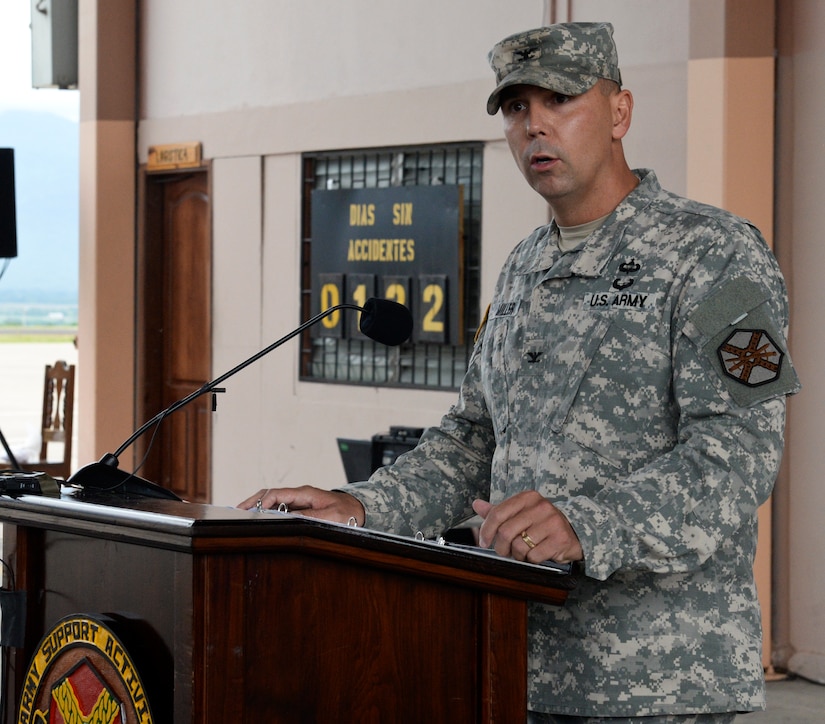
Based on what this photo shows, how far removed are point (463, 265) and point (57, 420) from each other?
129 inches

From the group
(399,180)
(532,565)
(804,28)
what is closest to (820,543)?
(804,28)

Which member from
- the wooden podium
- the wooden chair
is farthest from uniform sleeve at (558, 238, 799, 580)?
the wooden chair

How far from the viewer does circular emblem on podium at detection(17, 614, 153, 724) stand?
5.22 ft

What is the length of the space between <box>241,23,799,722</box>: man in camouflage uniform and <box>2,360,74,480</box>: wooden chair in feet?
21.0

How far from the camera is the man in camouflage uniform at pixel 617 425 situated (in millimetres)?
1715

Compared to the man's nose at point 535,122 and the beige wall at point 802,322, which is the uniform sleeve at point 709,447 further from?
the beige wall at point 802,322

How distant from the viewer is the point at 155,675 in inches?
61.7

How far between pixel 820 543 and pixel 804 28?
2.04 metres

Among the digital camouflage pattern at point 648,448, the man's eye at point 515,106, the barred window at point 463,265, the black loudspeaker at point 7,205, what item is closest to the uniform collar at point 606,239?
the digital camouflage pattern at point 648,448

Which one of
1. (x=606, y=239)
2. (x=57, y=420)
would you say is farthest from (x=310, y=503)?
(x=57, y=420)

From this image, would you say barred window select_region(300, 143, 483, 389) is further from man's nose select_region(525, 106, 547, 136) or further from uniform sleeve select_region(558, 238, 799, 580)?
uniform sleeve select_region(558, 238, 799, 580)

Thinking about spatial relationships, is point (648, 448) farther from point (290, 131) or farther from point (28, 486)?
point (290, 131)

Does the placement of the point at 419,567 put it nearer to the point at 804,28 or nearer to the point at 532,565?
the point at 532,565

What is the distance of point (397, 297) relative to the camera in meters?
6.95
